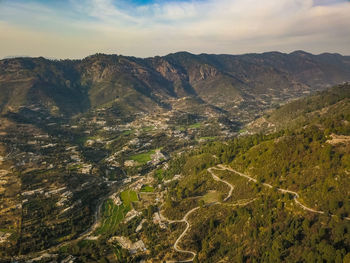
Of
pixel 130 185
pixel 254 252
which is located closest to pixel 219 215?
pixel 254 252

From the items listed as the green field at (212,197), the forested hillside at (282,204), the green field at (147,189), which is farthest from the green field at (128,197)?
the green field at (212,197)

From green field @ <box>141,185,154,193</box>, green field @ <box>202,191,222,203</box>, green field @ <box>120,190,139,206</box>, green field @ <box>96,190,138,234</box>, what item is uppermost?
green field @ <box>202,191,222,203</box>

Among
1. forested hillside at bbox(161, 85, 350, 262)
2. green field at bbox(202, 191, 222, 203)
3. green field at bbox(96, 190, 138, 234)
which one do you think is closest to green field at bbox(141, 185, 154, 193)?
green field at bbox(96, 190, 138, 234)

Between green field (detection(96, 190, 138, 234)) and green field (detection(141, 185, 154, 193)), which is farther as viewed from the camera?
green field (detection(141, 185, 154, 193))

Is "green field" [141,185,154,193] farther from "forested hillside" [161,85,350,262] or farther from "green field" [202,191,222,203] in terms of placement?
"green field" [202,191,222,203]

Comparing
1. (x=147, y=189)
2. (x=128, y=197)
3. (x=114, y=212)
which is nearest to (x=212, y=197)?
(x=147, y=189)

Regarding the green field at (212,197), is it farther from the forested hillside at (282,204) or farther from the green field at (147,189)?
the green field at (147,189)

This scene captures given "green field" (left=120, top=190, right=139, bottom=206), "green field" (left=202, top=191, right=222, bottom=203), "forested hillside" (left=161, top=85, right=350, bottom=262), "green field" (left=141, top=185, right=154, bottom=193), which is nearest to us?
"forested hillside" (left=161, top=85, right=350, bottom=262)

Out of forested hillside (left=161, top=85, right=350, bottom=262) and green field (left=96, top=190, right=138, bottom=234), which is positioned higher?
forested hillside (left=161, top=85, right=350, bottom=262)

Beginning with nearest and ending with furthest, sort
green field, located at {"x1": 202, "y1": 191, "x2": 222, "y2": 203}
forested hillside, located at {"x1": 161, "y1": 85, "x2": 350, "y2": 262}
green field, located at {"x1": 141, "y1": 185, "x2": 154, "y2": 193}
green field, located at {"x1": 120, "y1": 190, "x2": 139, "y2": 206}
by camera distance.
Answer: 1. forested hillside, located at {"x1": 161, "y1": 85, "x2": 350, "y2": 262}
2. green field, located at {"x1": 202, "y1": 191, "x2": 222, "y2": 203}
3. green field, located at {"x1": 120, "y1": 190, "x2": 139, "y2": 206}
4. green field, located at {"x1": 141, "y1": 185, "x2": 154, "y2": 193}
